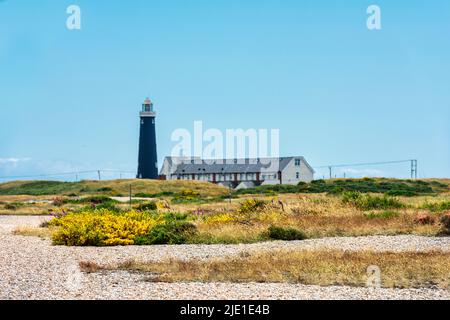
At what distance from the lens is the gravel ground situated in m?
10.5

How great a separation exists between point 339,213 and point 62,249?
12194mm

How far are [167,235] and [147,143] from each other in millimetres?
64231

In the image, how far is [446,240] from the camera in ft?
64.4

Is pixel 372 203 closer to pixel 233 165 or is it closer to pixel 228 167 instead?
pixel 233 165

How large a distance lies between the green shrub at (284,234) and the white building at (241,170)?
66.7m

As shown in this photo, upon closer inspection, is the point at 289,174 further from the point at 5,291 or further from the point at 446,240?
the point at 5,291

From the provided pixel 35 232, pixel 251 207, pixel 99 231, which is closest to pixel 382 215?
pixel 251 207

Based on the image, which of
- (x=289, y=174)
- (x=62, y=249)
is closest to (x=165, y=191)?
(x=289, y=174)

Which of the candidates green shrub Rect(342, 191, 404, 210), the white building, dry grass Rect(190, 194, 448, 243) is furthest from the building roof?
dry grass Rect(190, 194, 448, 243)

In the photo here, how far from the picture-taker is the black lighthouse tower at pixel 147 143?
275 ft

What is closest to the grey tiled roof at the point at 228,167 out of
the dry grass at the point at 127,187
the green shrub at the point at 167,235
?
the dry grass at the point at 127,187

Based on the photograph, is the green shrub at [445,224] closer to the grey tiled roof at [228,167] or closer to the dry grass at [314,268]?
the dry grass at [314,268]

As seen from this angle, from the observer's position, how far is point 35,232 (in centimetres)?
2328

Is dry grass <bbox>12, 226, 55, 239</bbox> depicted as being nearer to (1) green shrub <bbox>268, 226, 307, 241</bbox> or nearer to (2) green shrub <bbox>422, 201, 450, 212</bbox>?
(1) green shrub <bbox>268, 226, 307, 241</bbox>
